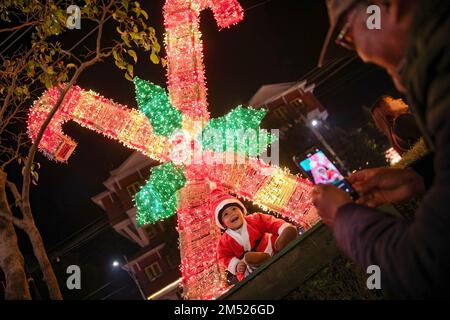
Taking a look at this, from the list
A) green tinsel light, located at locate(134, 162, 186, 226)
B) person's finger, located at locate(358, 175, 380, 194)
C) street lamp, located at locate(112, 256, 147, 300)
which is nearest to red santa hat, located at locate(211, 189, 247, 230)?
green tinsel light, located at locate(134, 162, 186, 226)

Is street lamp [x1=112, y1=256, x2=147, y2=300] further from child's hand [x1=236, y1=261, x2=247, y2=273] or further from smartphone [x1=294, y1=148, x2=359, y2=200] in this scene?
smartphone [x1=294, y1=148, x2=359, y2=200]

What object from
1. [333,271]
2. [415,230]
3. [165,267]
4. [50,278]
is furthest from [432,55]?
[165,267]

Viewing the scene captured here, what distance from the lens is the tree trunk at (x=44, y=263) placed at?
3.83 metres

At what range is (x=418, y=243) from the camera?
1.35 meters

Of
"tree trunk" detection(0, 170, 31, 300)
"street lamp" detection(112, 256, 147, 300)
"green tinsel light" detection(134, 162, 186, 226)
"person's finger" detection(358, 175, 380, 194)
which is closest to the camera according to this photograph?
"person's finger" detection(358, 175, 380, 194)

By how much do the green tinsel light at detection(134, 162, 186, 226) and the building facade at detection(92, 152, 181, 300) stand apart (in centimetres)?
2826

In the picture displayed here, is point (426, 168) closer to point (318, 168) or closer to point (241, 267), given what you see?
point (318, 168)

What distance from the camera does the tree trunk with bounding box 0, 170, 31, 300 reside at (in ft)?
10.8

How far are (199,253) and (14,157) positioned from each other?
3909 millimetres

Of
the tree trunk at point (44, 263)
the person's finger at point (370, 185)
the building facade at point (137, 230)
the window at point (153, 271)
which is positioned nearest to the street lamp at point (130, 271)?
the building facade at point (137, 230)

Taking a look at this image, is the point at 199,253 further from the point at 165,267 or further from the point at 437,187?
the point at 165,267

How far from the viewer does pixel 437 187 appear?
1412 millimetres

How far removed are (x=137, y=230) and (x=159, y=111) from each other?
3153 cm

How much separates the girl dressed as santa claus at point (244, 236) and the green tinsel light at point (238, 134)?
0.79 meters
